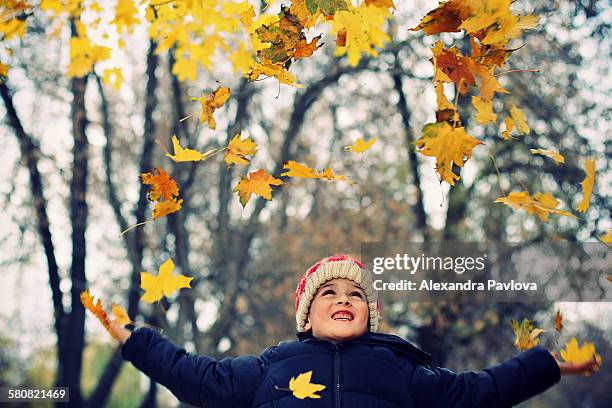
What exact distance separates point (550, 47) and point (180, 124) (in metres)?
3.98

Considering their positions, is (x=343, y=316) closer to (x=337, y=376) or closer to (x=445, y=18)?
(x=337, y=376)

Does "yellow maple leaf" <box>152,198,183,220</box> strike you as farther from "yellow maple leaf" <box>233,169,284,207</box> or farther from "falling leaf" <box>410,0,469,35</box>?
"falling leaf" <box>410,0,469,35</box>

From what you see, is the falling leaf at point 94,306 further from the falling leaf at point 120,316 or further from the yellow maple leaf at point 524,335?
the yellow maple leaf at point 524,335

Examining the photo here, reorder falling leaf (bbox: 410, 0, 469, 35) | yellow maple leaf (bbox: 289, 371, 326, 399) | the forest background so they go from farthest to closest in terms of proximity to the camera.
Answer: the forest background → yellow maple leaf (bbox: 289, 371, 326, 399) → falling leaf (bbox: 410, 0, 469, 35)

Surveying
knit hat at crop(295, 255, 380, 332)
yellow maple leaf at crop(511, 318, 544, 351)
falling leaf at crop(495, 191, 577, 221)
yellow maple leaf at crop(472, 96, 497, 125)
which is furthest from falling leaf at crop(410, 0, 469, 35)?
yellow maple leaf at crop(511, 318, 544, 351)

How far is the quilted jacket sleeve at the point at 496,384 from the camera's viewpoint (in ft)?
7.00

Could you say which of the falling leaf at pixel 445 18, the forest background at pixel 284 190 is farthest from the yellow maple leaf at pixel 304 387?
the forest background at pixel 284 190

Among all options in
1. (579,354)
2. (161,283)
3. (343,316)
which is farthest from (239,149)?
(579,354)

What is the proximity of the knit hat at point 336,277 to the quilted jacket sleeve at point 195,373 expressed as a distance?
0.27m

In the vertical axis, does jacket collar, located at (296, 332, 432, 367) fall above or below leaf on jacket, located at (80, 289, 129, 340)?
below

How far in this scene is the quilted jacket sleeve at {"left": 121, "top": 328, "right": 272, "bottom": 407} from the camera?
221 centimetres

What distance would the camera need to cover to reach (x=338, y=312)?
7.55 ft

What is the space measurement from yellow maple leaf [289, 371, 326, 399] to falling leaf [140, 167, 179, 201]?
2.37ft

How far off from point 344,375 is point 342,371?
0.05ft
